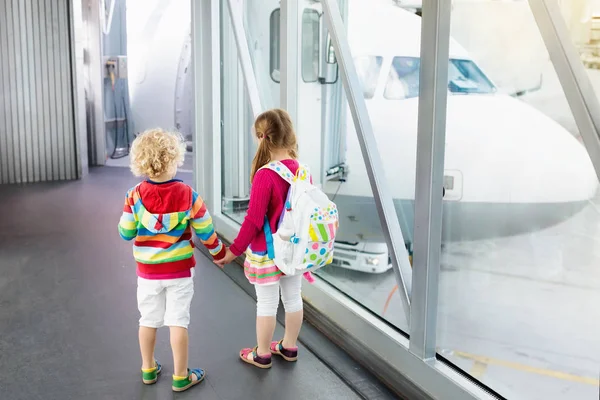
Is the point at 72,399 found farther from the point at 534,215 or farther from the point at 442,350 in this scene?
the point at 534,215

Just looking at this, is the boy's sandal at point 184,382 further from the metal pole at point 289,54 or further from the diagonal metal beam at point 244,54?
the diagonal metal beam at point 244,54

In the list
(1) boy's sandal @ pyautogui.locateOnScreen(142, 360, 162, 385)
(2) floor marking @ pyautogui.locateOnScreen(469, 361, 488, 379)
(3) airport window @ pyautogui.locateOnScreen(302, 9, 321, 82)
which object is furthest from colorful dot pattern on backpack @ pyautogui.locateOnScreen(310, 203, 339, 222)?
(3) airport window @ pyautogui.locateOnScreen(302, 9, 321, 82)

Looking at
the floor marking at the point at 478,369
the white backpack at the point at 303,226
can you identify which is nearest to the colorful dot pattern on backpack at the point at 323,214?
the white backpack at the point at 303,226

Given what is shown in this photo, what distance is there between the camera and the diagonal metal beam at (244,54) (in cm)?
544

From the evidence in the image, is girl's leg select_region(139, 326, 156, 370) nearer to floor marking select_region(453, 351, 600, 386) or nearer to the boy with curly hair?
the boy with curly hair

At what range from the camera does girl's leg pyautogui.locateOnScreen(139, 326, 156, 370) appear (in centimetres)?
315

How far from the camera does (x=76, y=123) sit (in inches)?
380

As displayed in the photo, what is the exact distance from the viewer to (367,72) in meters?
4.11

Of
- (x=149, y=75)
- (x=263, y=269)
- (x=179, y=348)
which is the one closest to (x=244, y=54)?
(x=263, y=269)

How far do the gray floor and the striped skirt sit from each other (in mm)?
500

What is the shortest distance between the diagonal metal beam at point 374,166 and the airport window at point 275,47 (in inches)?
54.4

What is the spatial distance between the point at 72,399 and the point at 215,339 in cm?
97

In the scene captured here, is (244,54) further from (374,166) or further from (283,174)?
(283,174)

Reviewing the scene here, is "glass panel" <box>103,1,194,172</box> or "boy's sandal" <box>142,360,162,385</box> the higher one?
"glass panel" <box>103,1,194,172</box>
